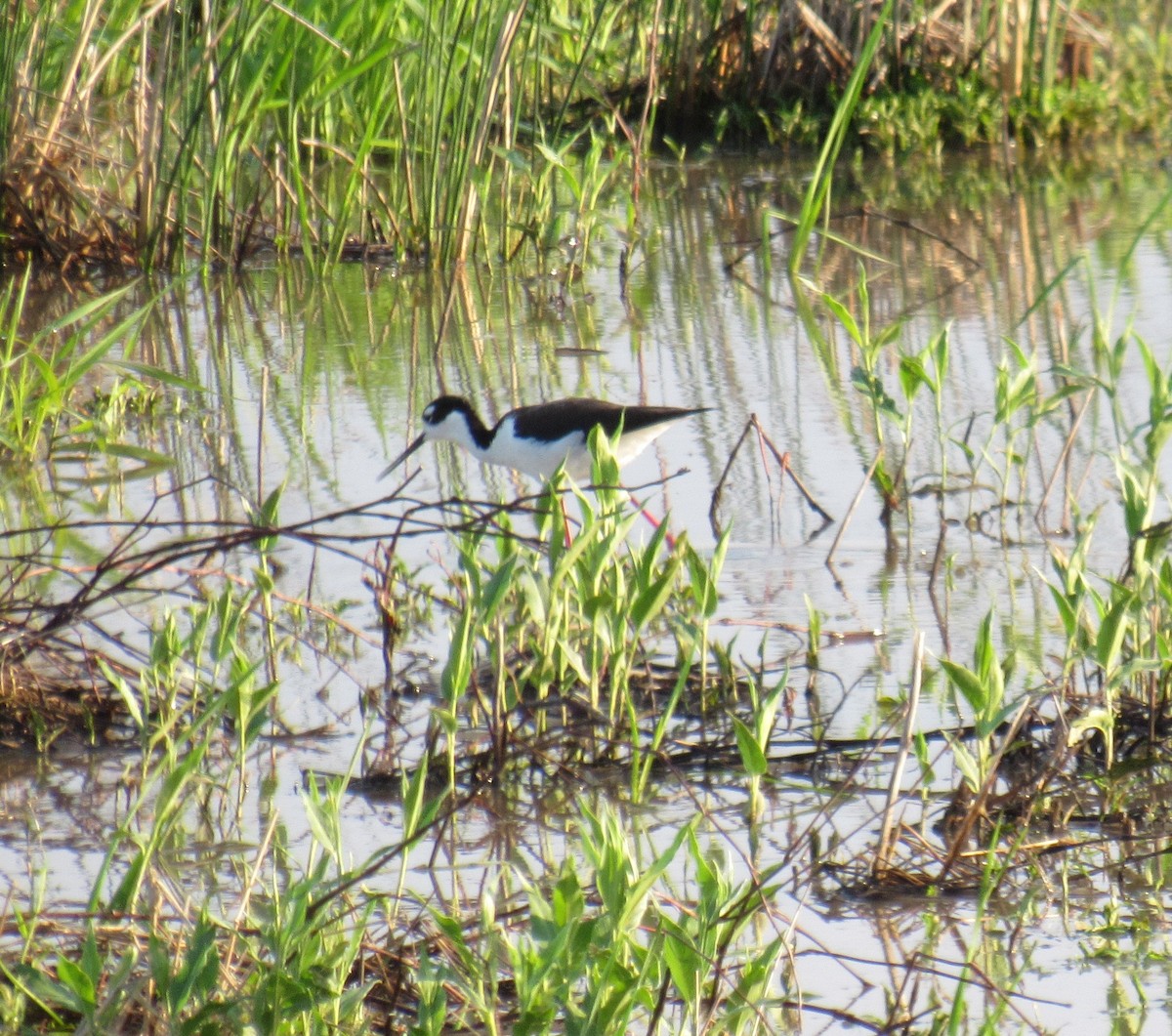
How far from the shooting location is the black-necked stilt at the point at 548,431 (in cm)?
540

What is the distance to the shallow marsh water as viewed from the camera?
124 inches

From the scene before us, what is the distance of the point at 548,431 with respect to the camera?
5.59m

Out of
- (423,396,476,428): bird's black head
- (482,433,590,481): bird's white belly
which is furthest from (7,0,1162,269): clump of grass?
(482,433,590,481): bird's white belly

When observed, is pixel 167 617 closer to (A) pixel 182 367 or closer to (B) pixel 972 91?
(A) pixel 182 367

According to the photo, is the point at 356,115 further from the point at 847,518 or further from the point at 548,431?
the point at 847,518

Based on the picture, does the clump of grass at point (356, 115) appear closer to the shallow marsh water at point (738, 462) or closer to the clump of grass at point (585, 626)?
the shallow marsh water at point (738, 462)

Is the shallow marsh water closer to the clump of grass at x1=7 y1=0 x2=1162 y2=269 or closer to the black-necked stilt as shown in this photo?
the black-necked stilt

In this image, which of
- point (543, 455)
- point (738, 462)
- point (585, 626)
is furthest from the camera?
point (738, 462)

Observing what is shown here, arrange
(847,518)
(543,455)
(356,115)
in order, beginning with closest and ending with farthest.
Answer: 1. (847,518)
2. (543,455)
3. (356,115)

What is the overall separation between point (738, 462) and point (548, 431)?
617 mm

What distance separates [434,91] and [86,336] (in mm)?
1844

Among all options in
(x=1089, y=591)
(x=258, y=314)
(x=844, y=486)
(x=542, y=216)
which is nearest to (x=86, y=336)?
(x=258, y=314)

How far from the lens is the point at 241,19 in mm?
7434

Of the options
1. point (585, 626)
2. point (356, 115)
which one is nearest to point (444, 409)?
point (585, 626)
